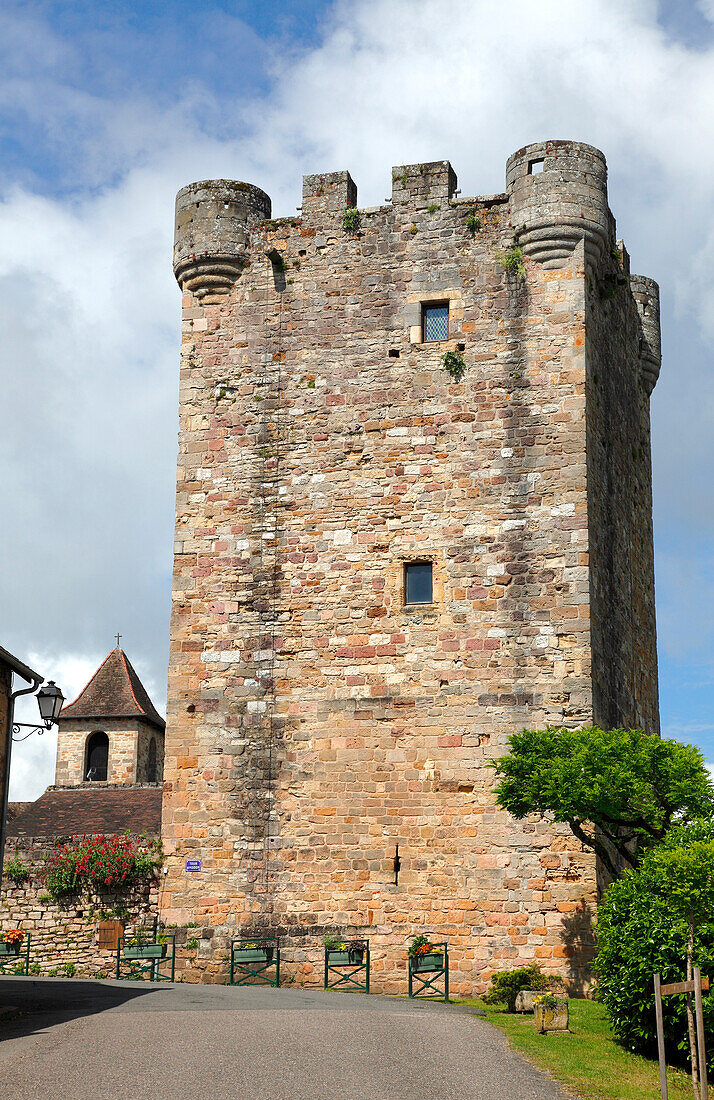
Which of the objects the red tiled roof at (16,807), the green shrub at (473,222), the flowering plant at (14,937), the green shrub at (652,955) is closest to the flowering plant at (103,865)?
the flowering plant at (14,937)

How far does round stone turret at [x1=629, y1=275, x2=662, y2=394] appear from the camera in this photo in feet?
76.9

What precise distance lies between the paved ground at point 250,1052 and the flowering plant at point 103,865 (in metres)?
3.56

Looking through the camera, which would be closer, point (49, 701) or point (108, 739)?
point (49, 701)

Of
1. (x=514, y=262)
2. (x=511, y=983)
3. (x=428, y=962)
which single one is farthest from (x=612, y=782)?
(x=514, y=262)

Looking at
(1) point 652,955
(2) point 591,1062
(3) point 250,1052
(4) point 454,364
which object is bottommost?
(2) point 591,1062

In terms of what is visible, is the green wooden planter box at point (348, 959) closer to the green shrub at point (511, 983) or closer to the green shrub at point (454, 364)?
the green shrub at point (511, 983)

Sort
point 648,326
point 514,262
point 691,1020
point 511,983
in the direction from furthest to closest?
point 648,326
point 514,262
point 511,983
point 691,1020

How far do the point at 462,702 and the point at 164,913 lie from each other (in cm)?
490

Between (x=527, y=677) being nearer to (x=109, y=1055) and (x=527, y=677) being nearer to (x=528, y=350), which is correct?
(x=528, y=350)

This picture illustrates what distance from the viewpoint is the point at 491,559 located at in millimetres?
17859

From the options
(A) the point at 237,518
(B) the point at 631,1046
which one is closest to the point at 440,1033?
(B) the point at 631,1046

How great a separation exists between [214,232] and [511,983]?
11479 millimetres

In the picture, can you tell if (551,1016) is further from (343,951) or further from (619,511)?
(619,511)

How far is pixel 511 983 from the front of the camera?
614 inches
